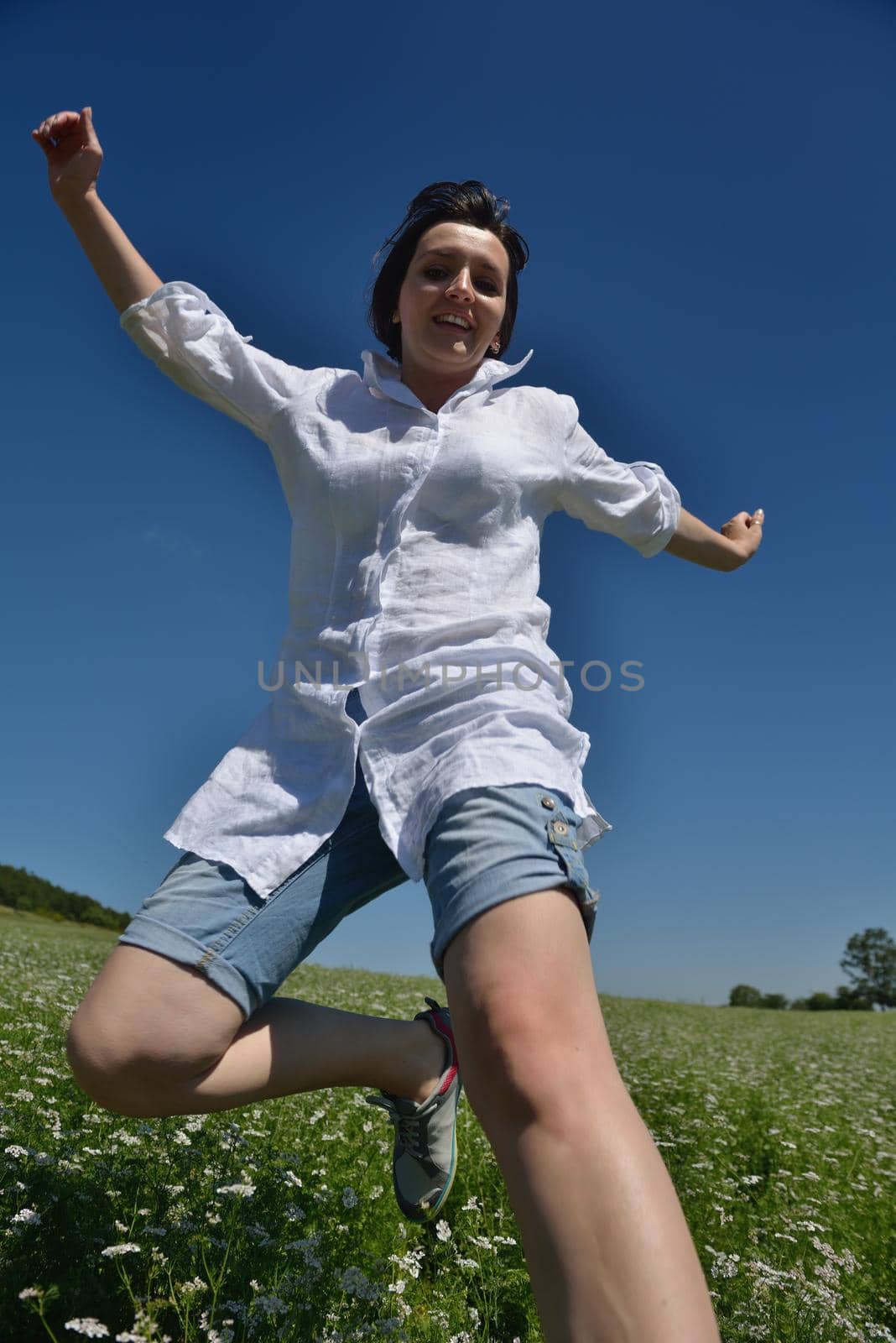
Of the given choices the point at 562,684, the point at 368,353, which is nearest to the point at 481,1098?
the point at 562,684

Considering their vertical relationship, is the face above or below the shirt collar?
above

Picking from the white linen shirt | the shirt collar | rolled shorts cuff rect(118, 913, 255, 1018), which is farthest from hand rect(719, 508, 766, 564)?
rolled shorts cuff rect(118, 913, 255, 1018)

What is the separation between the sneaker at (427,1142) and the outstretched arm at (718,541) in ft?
6.61

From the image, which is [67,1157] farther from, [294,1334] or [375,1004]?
[375,1004]

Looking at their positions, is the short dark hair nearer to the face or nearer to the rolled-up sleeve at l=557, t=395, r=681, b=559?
the face

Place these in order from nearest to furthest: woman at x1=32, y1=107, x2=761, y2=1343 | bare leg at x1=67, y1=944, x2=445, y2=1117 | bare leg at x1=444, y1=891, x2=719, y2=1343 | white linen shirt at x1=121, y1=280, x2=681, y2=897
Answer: bare leg at x1=444, y1=891, x2=719, y2=1343
woman at x1=32, y1=107, x2=761, y2=1343
white linen shirt at x1=121, y1=280, x2=681, y2=897
bare leg at x1=67, y1=944, x2=445, y2=1117

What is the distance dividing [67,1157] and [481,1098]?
8.00 feet

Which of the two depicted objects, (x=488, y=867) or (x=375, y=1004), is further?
(x=375, y=1004)

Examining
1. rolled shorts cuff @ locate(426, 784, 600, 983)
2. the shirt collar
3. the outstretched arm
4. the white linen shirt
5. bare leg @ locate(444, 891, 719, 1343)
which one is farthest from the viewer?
the outstretched arm

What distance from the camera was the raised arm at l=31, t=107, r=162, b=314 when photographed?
321 cm

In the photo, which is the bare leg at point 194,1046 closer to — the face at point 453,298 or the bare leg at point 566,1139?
the bare leg at point 566,1139

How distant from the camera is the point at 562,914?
1.99m

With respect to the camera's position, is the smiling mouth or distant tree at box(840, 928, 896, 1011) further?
distant tree at box(840, 928, 896, 1011)

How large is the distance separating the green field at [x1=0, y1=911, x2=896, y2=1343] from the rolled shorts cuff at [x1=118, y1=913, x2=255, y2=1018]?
0.78 meters
